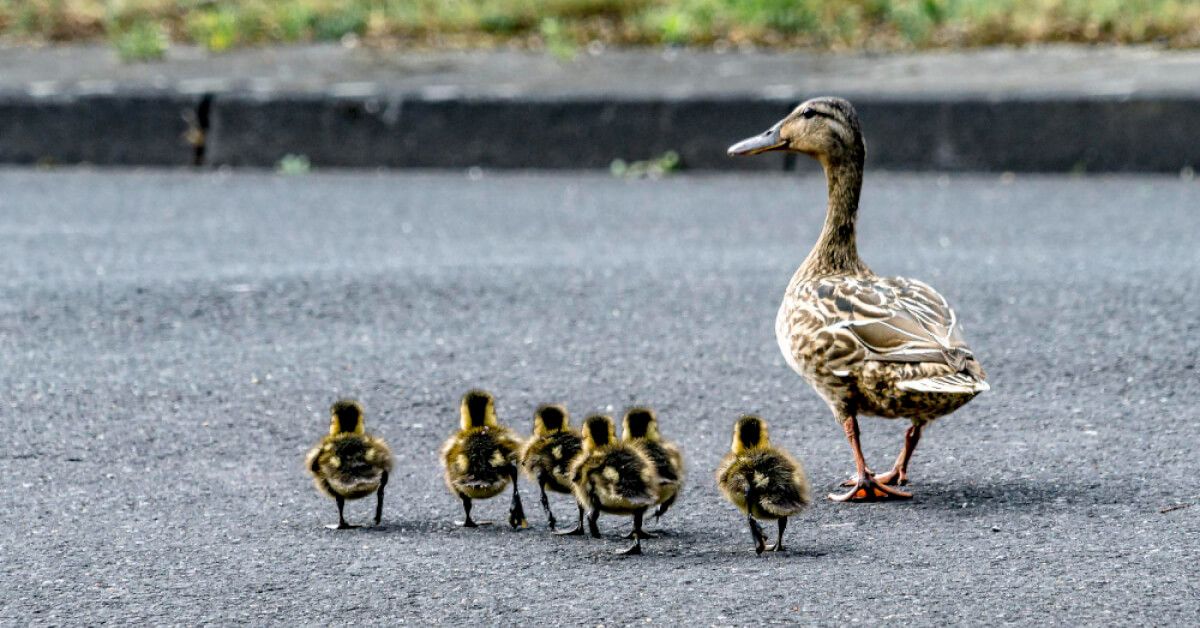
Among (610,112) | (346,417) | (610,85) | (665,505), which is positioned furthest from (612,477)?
(610,85)

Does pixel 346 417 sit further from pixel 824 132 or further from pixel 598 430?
pixel 824 132

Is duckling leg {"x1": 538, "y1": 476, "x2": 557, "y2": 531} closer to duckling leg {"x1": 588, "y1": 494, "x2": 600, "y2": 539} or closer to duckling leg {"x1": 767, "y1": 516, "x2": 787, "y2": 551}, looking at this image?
duckling leg {"x1": 588, "y1": 494, "x2": 600, "y2": 539}

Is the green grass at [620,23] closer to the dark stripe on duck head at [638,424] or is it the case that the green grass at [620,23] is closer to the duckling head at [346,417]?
the duckling head at [346,417]

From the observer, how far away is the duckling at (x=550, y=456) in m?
4.82

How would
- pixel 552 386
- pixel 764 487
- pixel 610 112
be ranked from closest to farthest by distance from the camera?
pixel 764 487, pixel 552 386, pixel 610 112

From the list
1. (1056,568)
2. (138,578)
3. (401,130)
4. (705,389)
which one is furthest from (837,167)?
(401,130)

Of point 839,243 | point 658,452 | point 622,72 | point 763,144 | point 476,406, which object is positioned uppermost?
A: point 622,72

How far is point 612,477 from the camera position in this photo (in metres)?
4.50

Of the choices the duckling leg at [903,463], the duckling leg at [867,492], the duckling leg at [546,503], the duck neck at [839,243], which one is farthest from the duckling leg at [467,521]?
the duck neck at [839,243]

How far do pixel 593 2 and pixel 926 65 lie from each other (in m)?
3.06

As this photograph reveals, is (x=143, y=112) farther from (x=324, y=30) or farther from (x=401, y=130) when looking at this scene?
(x=324, y=30)

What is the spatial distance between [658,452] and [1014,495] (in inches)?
43.6

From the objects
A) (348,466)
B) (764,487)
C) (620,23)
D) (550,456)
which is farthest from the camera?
(620,23)

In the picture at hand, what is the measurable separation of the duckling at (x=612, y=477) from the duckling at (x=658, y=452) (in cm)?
4
